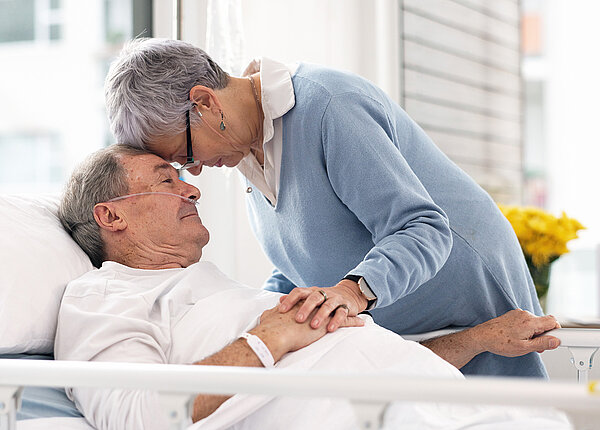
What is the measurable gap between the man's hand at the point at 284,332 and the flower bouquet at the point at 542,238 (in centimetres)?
111

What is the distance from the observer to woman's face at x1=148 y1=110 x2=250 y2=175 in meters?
1.52

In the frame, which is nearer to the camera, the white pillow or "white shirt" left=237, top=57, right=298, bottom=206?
the white pillow

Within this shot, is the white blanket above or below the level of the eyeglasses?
below

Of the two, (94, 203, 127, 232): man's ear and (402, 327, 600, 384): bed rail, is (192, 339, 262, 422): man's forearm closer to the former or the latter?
(94, 203, 127, 232): man's ear

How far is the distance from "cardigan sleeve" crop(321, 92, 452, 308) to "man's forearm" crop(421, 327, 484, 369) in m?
0.30

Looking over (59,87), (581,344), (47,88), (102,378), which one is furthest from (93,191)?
(47,88)

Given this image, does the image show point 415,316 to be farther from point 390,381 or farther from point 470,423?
point 390,381

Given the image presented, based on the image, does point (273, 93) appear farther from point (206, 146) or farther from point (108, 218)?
point (108, 218)

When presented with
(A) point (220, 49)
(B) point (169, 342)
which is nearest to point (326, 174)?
(B) point (169, 342)

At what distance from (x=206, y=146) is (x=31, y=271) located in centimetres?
43

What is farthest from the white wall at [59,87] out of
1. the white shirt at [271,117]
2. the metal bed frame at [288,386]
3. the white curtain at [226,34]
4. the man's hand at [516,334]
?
the metal bed frame at [288,386]

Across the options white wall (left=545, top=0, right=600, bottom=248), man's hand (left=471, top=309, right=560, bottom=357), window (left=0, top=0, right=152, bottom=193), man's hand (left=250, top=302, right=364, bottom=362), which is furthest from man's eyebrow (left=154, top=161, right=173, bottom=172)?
white wall (left=545, top=0, right=600, bottom=248)

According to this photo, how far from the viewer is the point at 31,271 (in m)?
1.45

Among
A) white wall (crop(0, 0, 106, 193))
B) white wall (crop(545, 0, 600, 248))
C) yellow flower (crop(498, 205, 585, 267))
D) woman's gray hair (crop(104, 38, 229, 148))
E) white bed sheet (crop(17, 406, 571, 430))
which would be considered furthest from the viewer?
white wall (crop(545, 0, 600, 248))
